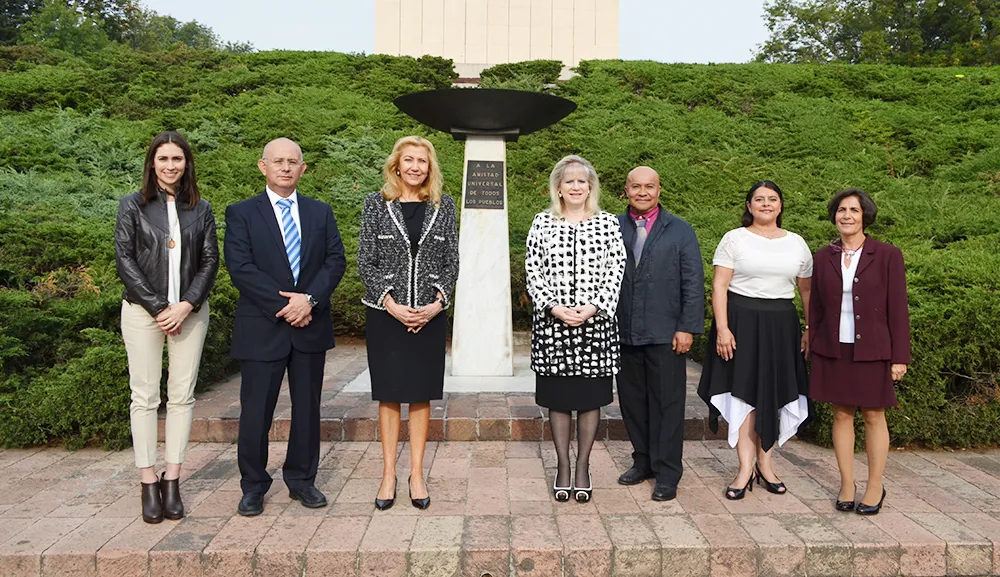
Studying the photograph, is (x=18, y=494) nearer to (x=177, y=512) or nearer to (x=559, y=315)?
(x=177, y=512)

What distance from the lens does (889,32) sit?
78.8ft

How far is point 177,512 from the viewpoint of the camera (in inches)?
128

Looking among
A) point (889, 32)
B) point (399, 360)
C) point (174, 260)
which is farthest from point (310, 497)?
point (889, 32)

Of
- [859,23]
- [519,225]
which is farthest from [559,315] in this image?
[859,23]

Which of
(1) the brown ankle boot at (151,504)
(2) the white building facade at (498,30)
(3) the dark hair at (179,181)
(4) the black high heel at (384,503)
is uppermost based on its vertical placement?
(2) the white building facade at (498,30)

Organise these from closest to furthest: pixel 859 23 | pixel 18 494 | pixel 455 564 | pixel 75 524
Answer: pixel 455 564, pixel 75 524, pixel 18 494, pixel 859 23

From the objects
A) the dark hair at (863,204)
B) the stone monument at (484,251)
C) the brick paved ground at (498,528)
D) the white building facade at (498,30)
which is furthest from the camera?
the white building facade at (498,30)

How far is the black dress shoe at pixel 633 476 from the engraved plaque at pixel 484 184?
257 centimetres

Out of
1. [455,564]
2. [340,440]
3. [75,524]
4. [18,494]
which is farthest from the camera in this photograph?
[340,440]

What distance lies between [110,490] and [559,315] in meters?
2.59

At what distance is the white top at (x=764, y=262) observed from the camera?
11.4 feet

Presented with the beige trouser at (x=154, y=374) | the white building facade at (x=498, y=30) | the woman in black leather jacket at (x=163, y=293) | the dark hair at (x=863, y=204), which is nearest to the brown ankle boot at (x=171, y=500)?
the woman in black leather jacket at (x=163, y=293)

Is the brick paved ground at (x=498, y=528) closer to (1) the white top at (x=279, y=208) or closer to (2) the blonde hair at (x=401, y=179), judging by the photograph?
(1) the white top at (x=279, y=208)

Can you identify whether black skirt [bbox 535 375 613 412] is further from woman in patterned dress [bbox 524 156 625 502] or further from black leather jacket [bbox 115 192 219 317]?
black leather jacket [bbox 115 192 219 317]
